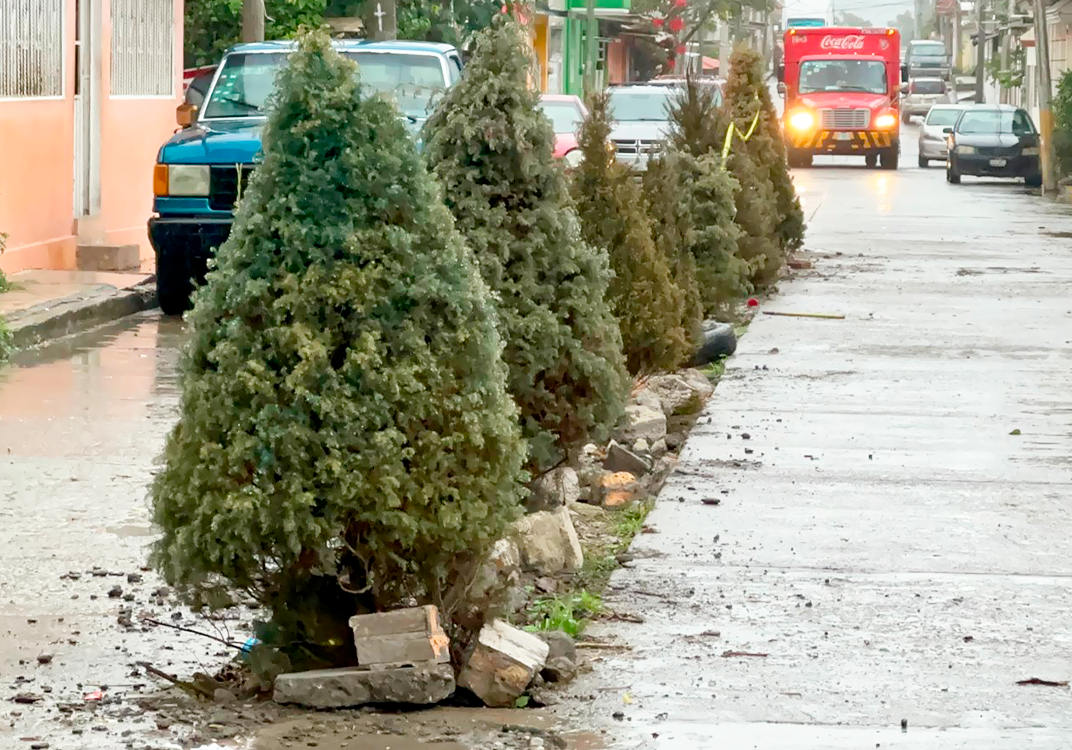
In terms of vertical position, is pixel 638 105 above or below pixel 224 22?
below

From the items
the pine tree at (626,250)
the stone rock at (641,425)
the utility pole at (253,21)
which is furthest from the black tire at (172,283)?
the stone rock at (641,425)

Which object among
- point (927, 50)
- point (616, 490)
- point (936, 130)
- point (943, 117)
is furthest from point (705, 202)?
point (927, 50)

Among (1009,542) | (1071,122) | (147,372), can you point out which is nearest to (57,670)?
(1009,542)

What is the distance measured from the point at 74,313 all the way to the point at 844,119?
1313 inches

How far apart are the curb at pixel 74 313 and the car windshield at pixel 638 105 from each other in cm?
1520

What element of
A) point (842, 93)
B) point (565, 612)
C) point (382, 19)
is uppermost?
point (842, 93)

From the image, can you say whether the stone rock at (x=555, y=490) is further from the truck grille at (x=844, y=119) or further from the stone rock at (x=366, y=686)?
the truck grille at (x=844, y=119)

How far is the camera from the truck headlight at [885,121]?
44.9 metres

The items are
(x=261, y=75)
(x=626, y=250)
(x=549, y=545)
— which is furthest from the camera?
(x=261, y=75)

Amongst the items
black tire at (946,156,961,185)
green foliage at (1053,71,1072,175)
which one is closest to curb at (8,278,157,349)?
green foliage at (1053,71,1072,175)

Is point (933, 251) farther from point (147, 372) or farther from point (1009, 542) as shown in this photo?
point (1009, 542)

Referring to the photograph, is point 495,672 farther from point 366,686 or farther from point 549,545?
point 549,545

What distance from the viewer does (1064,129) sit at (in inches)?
1451

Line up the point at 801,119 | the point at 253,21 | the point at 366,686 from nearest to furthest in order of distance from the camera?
the point at 366,686 → the point at 253,21 → the point at 801,119
